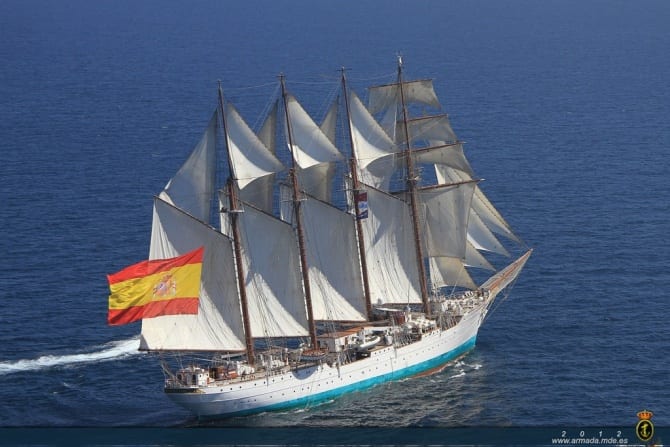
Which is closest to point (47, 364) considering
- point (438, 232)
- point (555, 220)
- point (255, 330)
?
point (255, 330)

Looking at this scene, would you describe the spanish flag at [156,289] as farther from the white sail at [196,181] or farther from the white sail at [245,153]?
the white sail at [245,153]

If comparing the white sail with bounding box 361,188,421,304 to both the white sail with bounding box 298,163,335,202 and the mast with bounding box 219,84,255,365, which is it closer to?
the white sail with bounding box 298,163,335,202

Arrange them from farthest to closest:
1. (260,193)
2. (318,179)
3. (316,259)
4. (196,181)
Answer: (316,259) < (318,179) < (260,193) < (196,181)

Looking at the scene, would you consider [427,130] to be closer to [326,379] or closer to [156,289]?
[326,379]

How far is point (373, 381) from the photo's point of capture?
11688cm

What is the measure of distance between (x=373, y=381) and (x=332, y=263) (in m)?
11.5

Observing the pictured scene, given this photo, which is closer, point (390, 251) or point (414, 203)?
point (390, 251)

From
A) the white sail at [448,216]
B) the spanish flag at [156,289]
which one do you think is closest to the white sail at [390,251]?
the white sail at [448,216]

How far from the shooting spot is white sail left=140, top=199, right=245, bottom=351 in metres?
110

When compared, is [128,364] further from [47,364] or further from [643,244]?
[643,244]

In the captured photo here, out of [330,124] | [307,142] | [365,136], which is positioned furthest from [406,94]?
[307,142]

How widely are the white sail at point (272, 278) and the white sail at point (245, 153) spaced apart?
4.32m

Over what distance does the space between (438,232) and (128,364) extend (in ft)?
102

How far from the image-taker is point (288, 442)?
104750 mm
